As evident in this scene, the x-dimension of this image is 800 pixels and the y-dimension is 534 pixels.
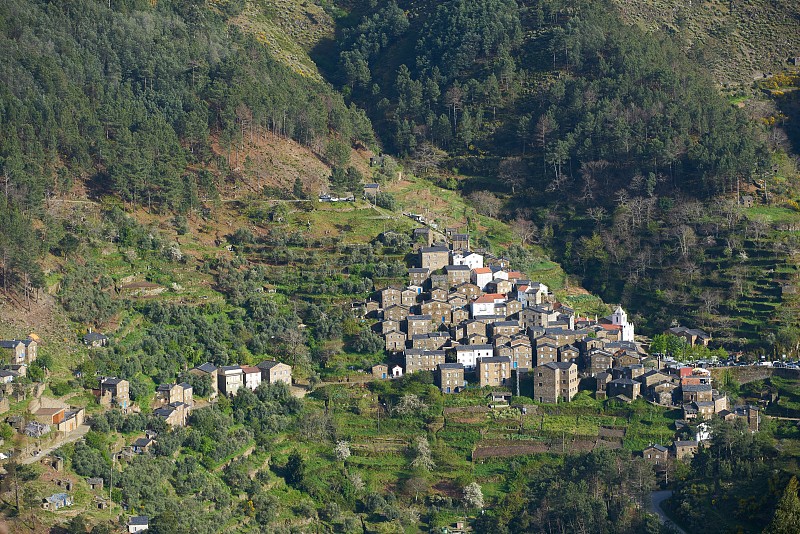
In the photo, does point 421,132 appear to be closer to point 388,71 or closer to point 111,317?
point 388,71

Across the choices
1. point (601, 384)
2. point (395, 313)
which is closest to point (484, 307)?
point (395, 313)

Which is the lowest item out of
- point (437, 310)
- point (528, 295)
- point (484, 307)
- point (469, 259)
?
point (437, 310)

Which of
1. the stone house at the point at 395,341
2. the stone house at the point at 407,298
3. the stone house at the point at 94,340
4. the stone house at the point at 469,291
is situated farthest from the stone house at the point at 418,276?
the stone house at the point at 94,340

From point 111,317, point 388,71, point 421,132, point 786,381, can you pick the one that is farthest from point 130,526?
point 388,71

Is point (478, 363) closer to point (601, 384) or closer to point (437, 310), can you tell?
point (437, 310)

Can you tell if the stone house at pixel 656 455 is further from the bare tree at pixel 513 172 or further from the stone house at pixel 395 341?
the bare tree at pixel 513 172
